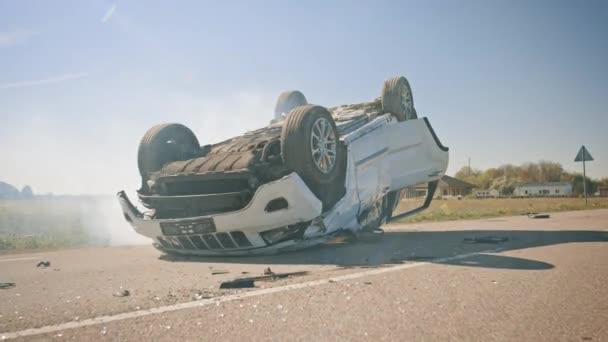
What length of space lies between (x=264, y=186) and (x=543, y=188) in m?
71.6

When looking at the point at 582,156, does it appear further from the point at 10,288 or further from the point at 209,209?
the point at 10,288

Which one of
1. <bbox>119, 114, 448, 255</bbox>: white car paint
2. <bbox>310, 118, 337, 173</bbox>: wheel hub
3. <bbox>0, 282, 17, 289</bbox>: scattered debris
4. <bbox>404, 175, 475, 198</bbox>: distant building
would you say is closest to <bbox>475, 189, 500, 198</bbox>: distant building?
<bbox>404, 175, 475, 198</bbox>: distant building

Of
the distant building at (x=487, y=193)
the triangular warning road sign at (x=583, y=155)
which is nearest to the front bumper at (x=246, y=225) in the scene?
the triangular warning road sign at (x=583, y=155)

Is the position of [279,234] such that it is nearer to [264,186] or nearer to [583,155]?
[264,186]

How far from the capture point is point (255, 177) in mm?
5371

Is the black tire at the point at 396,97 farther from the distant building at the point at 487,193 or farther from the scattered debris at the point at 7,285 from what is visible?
the distant building at the point at 487,193

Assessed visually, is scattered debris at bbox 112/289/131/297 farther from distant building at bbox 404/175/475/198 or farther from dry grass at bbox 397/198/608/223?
distant building at bbox 404/175/475/198

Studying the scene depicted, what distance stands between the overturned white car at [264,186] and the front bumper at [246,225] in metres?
0.01

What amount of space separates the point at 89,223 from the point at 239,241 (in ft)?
27.5

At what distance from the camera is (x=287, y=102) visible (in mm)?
9922

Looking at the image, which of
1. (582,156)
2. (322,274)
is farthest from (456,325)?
(582,156)

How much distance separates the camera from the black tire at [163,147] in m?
6.62

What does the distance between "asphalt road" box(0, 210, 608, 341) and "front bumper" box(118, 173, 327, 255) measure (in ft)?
1.49

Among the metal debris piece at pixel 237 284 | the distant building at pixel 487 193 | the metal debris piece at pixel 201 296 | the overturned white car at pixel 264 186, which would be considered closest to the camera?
the metal debris piece at pixel 201 296
